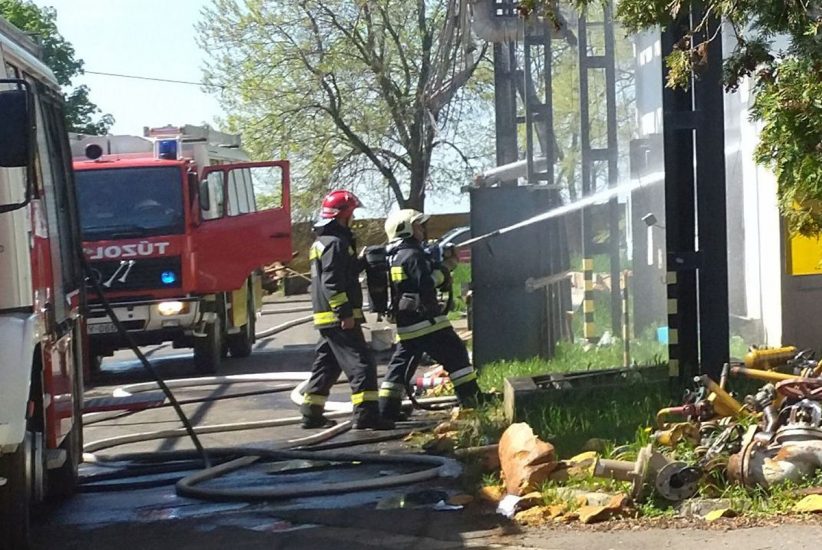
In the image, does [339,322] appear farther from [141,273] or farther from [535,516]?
[141,273]

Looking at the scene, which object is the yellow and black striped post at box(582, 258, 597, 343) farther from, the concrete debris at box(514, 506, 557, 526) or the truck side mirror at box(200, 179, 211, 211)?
the concrete debris at box(514, 506, 557, 526)

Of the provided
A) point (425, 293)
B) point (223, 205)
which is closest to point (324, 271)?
point (425, 293)

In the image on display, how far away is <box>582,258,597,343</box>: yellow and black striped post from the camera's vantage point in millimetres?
13203

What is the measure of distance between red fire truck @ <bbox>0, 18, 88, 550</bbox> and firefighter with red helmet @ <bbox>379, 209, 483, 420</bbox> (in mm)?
2427

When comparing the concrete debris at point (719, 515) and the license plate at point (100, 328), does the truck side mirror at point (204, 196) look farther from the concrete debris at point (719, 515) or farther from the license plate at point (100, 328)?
the concrete debris at point (719, 515)

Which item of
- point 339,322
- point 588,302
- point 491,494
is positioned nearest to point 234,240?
point 588,302

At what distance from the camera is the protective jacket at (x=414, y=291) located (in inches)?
391

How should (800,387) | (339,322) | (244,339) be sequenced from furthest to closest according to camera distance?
1. (244,339)
2. (339,322)
3. (800,387)

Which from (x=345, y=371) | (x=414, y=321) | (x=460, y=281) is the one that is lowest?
(x=345, y=371)

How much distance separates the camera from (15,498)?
582 centimetres

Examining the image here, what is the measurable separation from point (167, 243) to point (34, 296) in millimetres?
9071

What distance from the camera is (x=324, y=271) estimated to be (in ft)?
32.5

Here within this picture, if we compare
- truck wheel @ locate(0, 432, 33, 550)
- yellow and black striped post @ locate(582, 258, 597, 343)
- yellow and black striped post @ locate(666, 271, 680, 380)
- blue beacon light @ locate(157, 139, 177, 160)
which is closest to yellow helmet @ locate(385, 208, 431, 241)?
yellow and black striped post @ locate(666, 271, 680, 380)

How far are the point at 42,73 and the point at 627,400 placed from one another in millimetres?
4139
